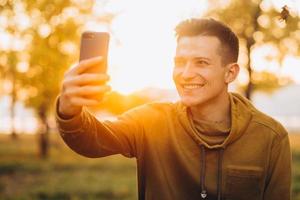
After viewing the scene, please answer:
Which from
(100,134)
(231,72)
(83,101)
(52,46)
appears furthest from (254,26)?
(83,101)

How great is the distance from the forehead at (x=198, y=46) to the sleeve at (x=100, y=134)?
0.57m

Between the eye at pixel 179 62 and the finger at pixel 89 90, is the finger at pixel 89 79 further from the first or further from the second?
the eye at pixel 179 62

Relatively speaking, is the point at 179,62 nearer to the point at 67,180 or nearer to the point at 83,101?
the point at 83,101

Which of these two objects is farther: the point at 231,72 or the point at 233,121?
the point at 231,72

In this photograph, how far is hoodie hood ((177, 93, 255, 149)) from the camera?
134 inches

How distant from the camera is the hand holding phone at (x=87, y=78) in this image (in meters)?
2.24

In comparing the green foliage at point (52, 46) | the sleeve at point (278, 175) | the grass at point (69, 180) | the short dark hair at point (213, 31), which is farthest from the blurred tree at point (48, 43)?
the sleeve at point (278, 175)

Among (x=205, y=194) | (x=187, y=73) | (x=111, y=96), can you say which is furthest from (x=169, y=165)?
(x=111, y=96)

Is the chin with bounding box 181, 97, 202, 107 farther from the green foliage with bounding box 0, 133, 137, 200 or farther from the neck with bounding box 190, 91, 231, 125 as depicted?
the green foliage with bounding box 0, 133, 137, 200

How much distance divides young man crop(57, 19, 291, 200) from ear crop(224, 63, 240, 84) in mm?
110

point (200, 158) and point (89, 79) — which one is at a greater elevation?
point (89, 79)

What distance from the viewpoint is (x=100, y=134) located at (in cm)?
298

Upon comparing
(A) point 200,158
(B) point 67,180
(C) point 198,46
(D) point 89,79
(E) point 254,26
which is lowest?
(B) point 67,180

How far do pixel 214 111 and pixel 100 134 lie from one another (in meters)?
1.07
